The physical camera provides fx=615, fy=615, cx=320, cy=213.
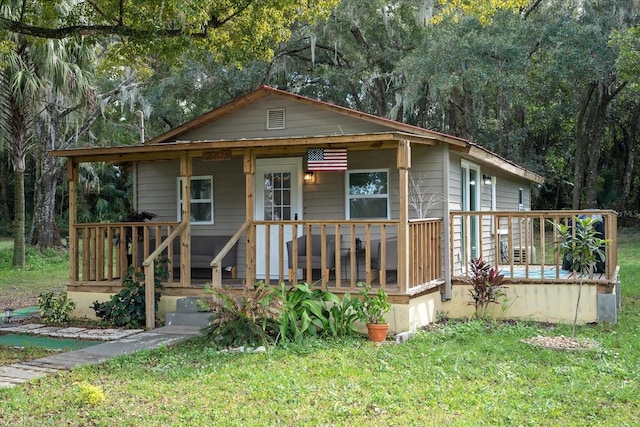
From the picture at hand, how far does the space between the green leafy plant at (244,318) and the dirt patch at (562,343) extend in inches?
114

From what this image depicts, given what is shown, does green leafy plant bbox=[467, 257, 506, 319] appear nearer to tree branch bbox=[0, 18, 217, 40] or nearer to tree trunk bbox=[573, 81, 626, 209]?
tree branch bbox=[0, 18, 217, 40]

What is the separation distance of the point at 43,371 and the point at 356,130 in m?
5.75

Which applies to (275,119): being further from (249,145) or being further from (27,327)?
(27,327)

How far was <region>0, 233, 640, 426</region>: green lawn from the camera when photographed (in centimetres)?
456

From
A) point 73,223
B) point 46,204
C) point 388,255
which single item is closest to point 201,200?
point 73,223

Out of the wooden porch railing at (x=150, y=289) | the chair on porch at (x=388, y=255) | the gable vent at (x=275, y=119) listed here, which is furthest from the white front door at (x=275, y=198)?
the wooden porch railing at (x=150, y=289)

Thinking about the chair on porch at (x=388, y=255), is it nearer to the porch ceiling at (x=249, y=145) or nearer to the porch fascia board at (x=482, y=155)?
the porch ceiling at (x=249, y=145)

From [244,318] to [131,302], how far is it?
237cm

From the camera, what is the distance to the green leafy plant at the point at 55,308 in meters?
9.00

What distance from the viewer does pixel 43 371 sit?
6027mm

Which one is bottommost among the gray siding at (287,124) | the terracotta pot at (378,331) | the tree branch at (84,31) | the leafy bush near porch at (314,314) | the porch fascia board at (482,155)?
the terracotta pot at (378,331)

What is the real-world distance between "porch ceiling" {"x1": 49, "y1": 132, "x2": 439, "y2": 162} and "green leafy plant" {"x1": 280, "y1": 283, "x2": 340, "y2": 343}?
186 centimetres

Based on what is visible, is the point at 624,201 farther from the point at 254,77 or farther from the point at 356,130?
the point at 356,130

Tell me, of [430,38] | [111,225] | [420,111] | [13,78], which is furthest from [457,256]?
[420,111]
